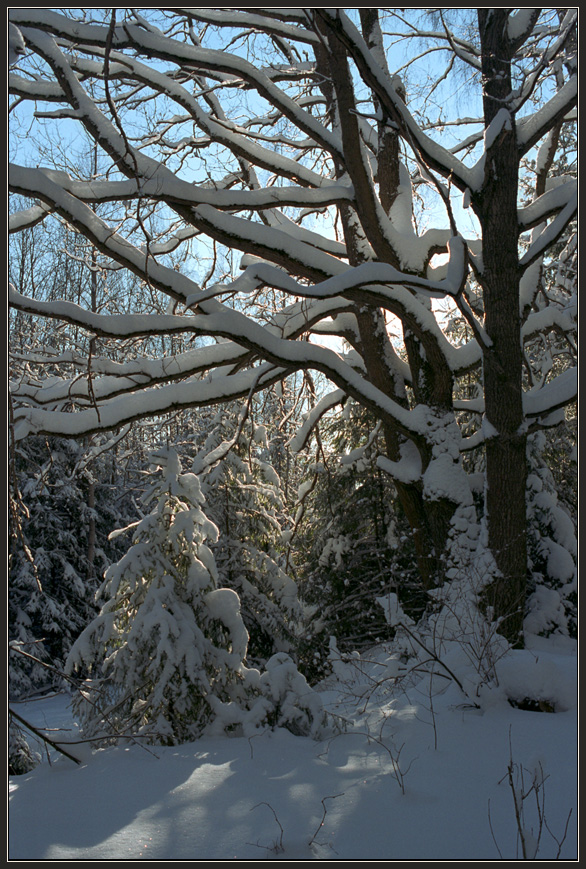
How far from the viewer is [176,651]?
4.90 m

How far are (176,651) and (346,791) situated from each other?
6.48 ft

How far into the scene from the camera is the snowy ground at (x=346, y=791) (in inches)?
110

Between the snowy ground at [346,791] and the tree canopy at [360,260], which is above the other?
the tree canopy at [360,260]

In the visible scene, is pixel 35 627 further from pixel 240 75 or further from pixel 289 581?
pixel 240 75

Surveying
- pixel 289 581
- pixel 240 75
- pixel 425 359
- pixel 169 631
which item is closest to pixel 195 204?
pixel 240 75

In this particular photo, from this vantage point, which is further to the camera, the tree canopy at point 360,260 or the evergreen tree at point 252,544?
the evergreen tree at point 252,544

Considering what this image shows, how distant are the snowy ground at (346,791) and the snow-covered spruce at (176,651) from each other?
214mm

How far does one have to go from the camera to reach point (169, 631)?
493 centimetres

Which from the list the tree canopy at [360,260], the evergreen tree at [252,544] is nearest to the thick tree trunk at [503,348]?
the tree canopy at [360,260]

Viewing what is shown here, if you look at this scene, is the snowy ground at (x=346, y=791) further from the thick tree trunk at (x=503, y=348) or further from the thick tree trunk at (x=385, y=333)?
the thick tree trunk at (x=385, y=333)

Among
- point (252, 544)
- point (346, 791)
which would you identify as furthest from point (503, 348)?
point (252, 544)

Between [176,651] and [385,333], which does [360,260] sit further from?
[176,651]

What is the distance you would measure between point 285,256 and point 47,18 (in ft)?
9.51

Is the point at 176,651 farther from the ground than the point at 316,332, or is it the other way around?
the point at 316,332
